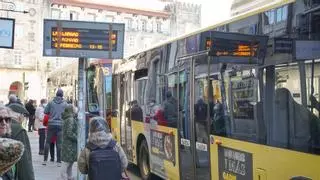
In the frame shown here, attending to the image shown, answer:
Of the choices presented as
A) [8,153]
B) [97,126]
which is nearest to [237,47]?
[97,126]

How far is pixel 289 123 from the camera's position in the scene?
224 inches

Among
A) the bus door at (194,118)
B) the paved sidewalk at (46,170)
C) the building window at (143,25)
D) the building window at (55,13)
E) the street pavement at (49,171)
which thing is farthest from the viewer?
the building window at (143,25)

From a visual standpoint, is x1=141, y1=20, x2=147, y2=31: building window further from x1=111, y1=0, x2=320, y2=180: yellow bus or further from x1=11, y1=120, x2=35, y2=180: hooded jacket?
x1=11, y1=120, x2=35, y2=180: hooded jacket

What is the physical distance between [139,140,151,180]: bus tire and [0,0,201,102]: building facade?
200 ft

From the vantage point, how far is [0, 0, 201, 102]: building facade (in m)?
83.1

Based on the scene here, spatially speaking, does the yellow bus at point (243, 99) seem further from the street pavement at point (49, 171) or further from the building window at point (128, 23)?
the building window at point (128, 23)

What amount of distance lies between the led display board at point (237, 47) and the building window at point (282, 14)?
0.33 meters

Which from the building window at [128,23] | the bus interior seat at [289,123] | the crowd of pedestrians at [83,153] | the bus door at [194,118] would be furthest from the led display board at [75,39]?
the building window at [128,23]

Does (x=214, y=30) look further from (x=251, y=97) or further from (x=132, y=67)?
(x=132, y=67)

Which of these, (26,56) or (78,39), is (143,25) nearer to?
(26,56)

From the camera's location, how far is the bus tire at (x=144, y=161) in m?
11.5

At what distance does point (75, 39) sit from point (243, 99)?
10.4 ft

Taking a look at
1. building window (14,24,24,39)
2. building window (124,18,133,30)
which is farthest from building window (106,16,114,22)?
building window (14,24,24,39)

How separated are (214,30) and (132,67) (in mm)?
5188
